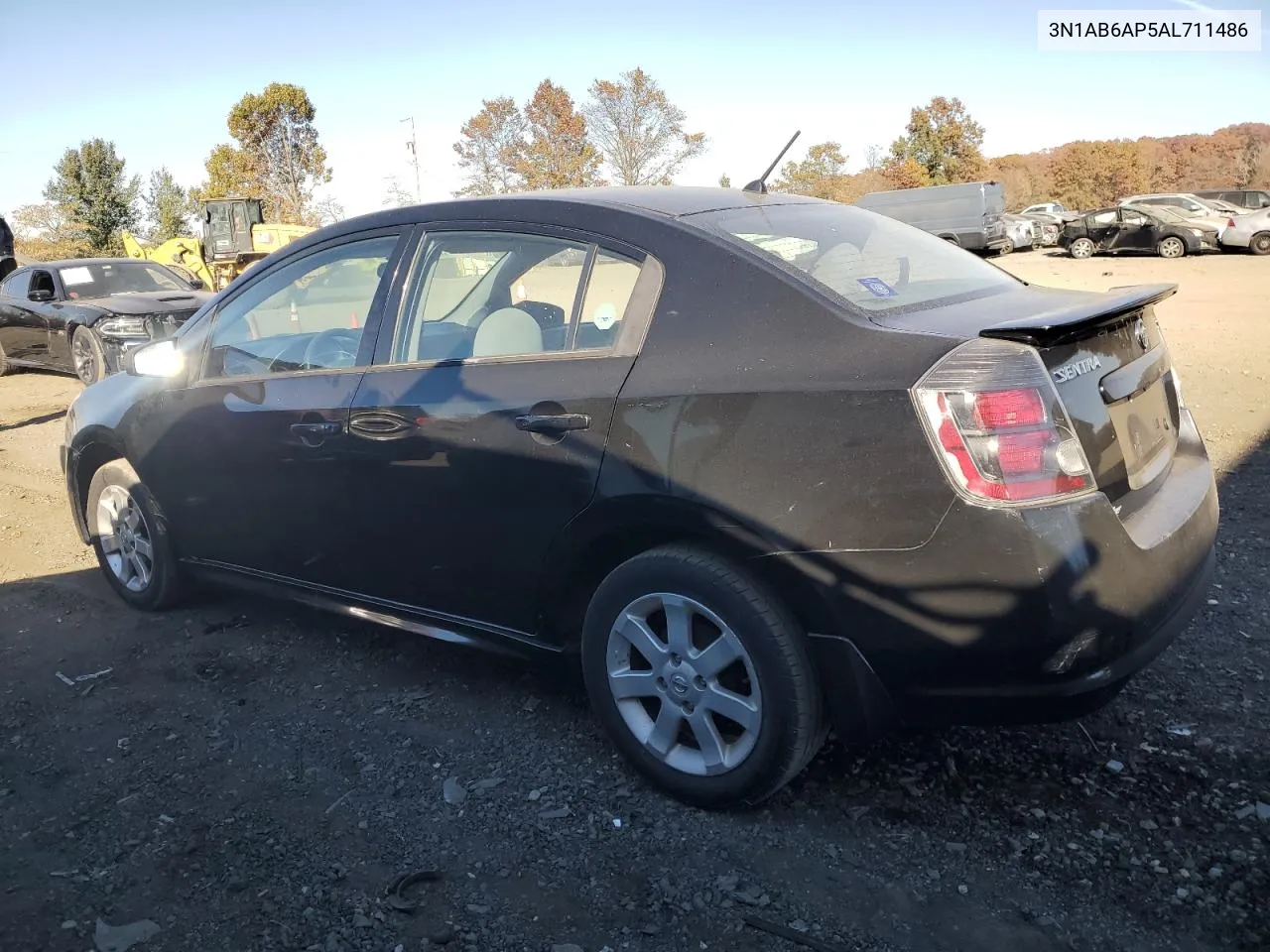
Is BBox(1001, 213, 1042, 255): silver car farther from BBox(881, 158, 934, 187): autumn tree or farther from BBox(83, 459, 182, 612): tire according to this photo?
BBox(83, 459, 182, 612): tire

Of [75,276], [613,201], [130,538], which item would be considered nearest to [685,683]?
[613,201]

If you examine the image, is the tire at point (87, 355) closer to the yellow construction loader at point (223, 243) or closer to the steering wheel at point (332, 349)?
the steering wheel at point (332, 349)

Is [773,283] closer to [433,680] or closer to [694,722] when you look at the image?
[694,722]

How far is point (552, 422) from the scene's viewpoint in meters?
3.03

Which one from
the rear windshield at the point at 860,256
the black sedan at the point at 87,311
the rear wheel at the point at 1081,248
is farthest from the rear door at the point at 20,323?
the rear wheel at the point at 1081,248

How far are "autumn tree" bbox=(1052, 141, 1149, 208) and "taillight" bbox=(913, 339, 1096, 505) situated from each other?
54703mm

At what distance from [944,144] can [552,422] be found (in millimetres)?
52200

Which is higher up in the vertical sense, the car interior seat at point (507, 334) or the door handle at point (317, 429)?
the car interior seat at point (507, 334)

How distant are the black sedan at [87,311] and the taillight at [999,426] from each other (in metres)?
10.8

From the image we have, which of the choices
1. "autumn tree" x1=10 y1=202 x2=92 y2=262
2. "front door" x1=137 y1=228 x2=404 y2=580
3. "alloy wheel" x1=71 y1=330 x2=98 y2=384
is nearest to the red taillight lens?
"front door" x1=137 y1=228 x2=404 y2=580

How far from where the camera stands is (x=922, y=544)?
97.5 inches

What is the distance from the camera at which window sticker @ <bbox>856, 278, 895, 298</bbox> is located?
2.98 meters

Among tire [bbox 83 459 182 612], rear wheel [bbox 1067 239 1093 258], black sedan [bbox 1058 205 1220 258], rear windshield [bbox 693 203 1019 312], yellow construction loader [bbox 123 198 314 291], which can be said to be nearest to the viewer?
rear windshield [bbox 693 203 1019 312]

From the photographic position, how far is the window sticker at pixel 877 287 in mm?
2977
